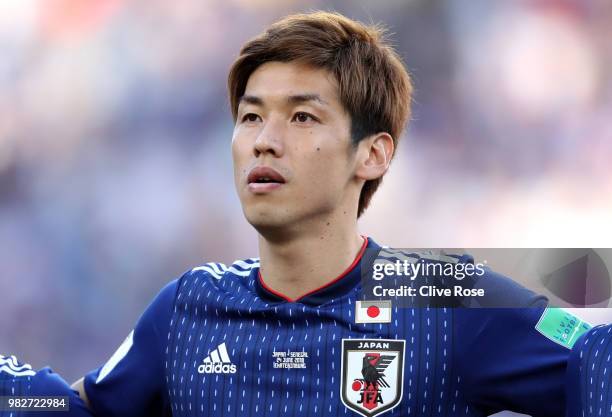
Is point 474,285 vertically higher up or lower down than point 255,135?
lower down

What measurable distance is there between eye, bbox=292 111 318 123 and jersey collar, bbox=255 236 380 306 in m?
0.38

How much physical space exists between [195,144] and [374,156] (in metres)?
3.25

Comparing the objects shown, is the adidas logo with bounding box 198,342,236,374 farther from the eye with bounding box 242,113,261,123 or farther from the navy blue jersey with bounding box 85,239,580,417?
the eye with bounding box 242,113,261,123

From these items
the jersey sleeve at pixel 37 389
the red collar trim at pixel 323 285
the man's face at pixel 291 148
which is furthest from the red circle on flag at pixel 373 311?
the jersey sleeve at pixel 37 389

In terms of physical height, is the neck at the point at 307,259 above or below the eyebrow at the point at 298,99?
below

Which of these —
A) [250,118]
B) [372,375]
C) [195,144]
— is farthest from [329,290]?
[195,144]

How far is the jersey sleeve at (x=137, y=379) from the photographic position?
8.89ft

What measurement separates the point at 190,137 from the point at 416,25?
1437 millimetres

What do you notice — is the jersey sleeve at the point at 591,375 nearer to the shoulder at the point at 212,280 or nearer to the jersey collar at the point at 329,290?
the jersey collar at the point at 329,290

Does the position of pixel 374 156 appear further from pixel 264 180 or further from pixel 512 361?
pixel 512 361

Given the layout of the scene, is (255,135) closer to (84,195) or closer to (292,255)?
(292,255)

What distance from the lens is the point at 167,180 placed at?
5852mm

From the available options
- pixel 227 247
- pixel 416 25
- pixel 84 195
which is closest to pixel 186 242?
pixel 227 247

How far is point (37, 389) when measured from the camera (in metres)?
2.71
